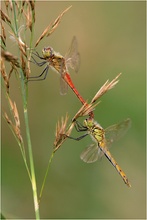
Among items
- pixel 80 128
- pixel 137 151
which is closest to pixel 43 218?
pixel 137 151

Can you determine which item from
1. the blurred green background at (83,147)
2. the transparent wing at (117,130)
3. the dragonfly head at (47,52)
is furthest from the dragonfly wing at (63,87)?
the blurred green background at (83,147)

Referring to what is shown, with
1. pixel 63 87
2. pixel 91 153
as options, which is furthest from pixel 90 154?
pixel 63 87

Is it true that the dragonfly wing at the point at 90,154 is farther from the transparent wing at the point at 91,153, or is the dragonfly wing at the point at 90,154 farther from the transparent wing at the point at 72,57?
the transparent wing at the point at 72,57

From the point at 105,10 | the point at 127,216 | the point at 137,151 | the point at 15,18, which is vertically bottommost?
the point at 127,216

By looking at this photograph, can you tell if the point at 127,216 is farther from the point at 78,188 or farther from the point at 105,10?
the point at 105,10

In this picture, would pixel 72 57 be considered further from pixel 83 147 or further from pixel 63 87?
pixel 83 147

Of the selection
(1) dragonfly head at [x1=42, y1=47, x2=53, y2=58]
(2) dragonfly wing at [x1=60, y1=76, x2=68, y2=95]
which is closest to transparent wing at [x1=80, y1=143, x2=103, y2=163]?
(2) dragonfly wing at [x1=60, y1=76, x2=68, y2=95]
